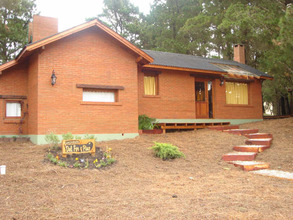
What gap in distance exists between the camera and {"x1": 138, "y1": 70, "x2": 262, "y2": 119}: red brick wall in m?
13.7

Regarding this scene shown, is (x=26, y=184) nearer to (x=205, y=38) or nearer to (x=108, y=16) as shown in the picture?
→ (x=205, y=38)

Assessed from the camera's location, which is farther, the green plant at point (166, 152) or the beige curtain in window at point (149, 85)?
the beige curtain in window at point (149, 85)

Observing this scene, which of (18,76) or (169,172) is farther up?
(18,76)

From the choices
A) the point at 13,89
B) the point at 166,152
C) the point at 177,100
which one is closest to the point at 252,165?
the point at 166,152

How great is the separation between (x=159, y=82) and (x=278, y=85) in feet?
49.1

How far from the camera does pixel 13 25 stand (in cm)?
2333

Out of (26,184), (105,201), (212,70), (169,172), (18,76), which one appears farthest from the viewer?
(212,70)

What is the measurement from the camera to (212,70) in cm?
1520

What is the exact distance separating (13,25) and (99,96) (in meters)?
16.3

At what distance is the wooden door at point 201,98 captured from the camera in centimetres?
1564

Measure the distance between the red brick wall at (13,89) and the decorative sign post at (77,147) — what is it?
450cm

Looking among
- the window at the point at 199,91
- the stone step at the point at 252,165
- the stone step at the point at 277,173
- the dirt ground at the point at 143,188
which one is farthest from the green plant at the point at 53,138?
the window at the point at 199,91

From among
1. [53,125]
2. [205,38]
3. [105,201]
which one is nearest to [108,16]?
[205,38]

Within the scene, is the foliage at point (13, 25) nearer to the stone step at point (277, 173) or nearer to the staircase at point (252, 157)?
the staircase at point (252, 157)
